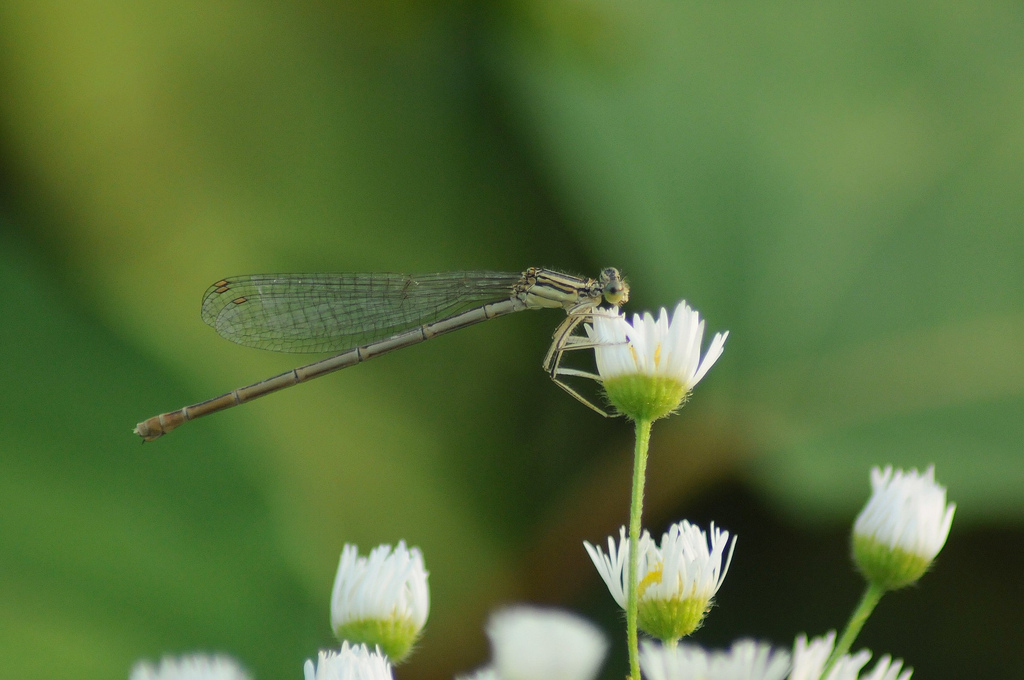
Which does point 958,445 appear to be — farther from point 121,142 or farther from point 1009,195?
point 121,142

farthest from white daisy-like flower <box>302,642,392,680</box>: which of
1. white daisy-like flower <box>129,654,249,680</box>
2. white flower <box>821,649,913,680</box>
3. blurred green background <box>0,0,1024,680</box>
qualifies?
blurred green background <box>0,0,1024,680</box>

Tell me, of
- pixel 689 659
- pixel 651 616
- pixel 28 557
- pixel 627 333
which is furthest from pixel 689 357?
pixel 28 557

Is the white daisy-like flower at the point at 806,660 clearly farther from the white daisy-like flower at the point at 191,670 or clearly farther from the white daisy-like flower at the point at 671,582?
the white daisy-like flower at the point at 191,670

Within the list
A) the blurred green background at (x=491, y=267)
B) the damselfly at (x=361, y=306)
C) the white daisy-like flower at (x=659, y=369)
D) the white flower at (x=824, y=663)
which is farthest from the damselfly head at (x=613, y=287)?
the white flower at (x=824, y=663)

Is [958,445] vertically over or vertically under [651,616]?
over

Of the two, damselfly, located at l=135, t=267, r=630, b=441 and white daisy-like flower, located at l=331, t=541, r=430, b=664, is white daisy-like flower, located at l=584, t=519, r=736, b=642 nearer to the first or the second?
white daisy-like flower, located at l=331, t=541, r=430, b=664
